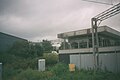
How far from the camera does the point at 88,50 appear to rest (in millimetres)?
25438

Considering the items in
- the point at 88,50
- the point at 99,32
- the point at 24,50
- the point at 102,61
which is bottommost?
the point at 102,61

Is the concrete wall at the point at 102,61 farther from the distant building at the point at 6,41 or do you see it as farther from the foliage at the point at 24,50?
the distant building at the point at 6,41

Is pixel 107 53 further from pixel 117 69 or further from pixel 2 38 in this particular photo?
pixel 2 38

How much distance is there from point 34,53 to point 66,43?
617 centimetres

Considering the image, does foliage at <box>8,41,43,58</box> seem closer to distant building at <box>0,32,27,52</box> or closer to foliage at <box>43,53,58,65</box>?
distant building at <box>0,32,27,52</box>

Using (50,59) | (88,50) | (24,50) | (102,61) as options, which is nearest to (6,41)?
(24,50)

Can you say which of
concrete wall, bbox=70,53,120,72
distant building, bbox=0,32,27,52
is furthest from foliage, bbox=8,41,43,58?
concrete wall, bbox=70,53,120,72

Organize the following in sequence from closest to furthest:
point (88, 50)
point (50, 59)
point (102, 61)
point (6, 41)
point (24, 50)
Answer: point (102, 61)
point (88, 50)
point (50, 59)
point (24, 50)
point (6, 41)

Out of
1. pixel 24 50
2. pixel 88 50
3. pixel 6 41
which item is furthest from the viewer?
pixel 6 41

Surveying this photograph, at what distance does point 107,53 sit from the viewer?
22141 mm

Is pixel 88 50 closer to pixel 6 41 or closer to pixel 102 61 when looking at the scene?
pixel 102 61

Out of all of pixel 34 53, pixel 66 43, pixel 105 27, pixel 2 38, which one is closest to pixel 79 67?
pixel 105 27

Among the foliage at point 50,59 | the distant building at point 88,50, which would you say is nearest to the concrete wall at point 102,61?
the distant building at point 88,50

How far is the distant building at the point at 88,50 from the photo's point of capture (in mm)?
21528
